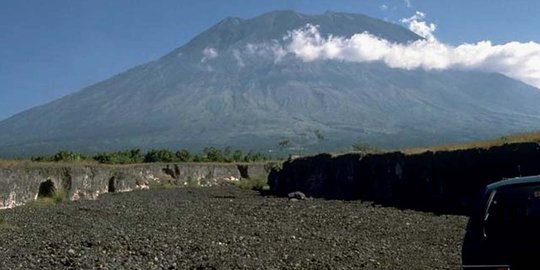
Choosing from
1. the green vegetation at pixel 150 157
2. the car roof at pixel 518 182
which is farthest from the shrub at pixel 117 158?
the car roof at pixel 518 182

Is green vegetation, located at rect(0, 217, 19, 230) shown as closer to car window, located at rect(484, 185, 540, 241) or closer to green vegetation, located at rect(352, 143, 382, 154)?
car window, located at rect(484, 185, 540, 241)

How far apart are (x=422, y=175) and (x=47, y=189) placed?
20786mm

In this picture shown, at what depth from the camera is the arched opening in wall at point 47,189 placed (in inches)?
1546

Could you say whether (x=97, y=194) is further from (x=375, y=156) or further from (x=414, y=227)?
(x=414, y=227)

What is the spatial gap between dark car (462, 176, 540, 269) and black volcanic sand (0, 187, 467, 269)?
8242mm

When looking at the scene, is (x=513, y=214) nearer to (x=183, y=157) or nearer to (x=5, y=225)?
(x=5, y=225)

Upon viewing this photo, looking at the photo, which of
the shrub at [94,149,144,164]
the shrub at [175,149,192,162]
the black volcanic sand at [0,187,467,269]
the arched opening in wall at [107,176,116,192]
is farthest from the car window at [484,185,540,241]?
the shrub at [175,149,192,162]

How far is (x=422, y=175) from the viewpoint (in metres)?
36.3

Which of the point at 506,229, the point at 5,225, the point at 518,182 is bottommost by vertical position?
the point at 5,225

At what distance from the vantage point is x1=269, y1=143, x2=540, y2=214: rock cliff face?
30.5m

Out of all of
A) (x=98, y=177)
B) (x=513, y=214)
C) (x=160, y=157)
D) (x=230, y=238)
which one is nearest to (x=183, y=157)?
(x=160, y=157)

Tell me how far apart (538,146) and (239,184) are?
132 ft

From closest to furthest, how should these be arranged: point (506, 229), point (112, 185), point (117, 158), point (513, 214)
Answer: point (506, 229)
point (513, 214)
point (112, 185)
point (117, 158)

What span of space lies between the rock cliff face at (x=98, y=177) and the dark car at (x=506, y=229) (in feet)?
99.2
